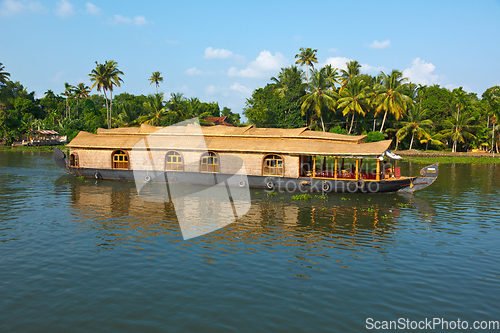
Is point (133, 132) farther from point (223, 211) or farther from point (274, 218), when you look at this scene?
point (274, 218)

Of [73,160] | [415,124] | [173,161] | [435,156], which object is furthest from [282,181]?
[415,124]

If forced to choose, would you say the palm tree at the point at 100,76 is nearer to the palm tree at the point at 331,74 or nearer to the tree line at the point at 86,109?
the tree line at the point at 86,109

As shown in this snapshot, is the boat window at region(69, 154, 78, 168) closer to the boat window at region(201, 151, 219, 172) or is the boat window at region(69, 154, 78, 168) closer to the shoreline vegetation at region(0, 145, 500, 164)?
the boat window at region(201, 151, 219, 172)

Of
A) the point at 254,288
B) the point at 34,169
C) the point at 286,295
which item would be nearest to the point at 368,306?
the point at 286,295

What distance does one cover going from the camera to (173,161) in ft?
77.5

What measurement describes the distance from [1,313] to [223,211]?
10066 mm

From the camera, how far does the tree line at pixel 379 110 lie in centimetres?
4994

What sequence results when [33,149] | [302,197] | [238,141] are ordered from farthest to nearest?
[33,149] < [238,141] < [302,197]

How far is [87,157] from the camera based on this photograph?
83.5 feet

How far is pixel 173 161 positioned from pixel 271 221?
433 inches

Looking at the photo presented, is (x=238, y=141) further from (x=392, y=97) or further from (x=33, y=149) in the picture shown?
(x=33, y=149)

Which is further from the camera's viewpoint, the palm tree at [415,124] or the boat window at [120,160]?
the palm tree at [415,124]

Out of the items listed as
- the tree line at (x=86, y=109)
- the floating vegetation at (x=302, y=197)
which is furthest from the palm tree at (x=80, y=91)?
the floating vegetation at (x=302, y=197)

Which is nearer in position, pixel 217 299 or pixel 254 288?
pixel 217 299
